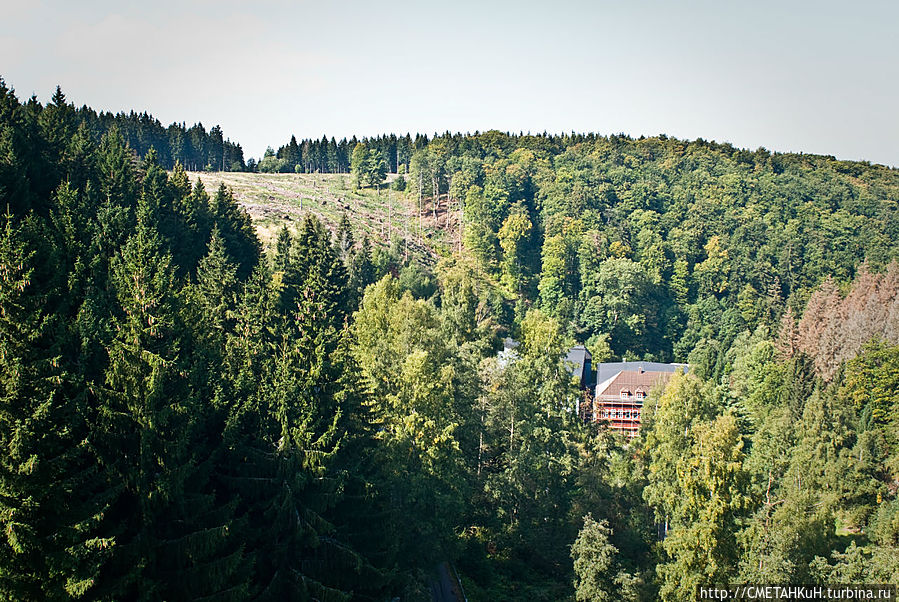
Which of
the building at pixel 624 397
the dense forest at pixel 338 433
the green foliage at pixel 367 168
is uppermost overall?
the green foliage at pixel 367 168

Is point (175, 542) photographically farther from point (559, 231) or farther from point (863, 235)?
point (863, 235)

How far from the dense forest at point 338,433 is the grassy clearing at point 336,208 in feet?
56.4

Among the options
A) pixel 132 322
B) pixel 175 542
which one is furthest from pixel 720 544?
pixel 132 322

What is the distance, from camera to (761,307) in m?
89.9

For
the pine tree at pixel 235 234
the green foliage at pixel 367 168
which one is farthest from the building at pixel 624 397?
the green foliage at pixel 367 168

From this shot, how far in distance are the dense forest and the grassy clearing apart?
17181 millimetres

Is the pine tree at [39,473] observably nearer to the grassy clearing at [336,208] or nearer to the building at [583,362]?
the building at [583,362]

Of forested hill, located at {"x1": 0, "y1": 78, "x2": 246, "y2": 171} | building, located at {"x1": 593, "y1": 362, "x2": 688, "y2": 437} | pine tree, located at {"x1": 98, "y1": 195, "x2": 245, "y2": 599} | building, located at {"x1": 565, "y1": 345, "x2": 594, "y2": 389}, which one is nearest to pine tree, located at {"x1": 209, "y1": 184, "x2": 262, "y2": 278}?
pine tree, located at {"x1": 98, "y1": 195, "x2": 245, "y2": 599}

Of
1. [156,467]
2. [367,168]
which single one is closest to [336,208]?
[367,168]

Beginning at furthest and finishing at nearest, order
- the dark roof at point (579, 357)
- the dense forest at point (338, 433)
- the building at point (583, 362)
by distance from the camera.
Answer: the building at point (583, 362)
the dark roof at point (579, 357)
the dense forest at point (338, 433)

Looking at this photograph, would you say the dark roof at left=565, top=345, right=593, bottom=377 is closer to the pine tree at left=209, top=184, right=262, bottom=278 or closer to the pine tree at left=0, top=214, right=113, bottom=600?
the pine tree at left=209, top=184, right=262, bottom=278

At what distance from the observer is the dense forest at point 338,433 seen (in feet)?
57.1

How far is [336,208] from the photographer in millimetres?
100688

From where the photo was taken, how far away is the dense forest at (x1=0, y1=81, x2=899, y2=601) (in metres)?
17.4
